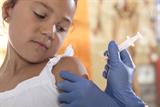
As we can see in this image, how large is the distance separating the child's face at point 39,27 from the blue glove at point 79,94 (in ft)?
0.34

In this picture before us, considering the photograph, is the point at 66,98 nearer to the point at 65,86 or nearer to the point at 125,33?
the point at 65,86

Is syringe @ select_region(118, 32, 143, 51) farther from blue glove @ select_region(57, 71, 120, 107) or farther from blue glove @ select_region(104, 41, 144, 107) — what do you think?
blue glove @ select_region(57, 71, 120, 107)

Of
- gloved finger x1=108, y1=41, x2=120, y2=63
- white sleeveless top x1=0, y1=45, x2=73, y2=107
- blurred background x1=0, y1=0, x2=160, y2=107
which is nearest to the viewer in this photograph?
white sleeveless top x1=0, y1=45, x2=73, y2=107

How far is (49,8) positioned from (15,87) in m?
0.25

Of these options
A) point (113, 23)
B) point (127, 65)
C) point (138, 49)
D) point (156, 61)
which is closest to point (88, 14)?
point (113, 23)

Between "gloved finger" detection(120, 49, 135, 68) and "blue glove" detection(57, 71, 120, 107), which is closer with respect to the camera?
"blue glove" detection(57, 71, 120, 107)

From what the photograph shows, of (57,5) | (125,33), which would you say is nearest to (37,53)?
(57,5)

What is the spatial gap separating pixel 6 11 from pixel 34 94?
0.33 m

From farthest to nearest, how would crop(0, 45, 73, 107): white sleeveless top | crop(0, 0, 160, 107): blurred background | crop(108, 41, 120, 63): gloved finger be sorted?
crop(0, 0, 160, 107): blurred background, crop(108, 41, 120, 63): gloved finger, crop(0, 45, 73, 107): white sleeveless top

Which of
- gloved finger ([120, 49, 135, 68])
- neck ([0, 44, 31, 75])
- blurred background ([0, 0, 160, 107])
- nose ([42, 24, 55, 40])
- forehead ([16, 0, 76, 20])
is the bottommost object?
blurred background ([0, 0, 160, 107])

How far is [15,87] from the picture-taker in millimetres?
1010

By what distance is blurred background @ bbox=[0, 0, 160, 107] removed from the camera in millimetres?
2678

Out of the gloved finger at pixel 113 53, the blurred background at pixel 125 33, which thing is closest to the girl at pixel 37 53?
the gloved finger at pixel 113 53

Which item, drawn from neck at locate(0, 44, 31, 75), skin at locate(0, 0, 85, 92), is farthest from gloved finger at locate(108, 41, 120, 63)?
neck at locate(0, 44, 31, 75)
